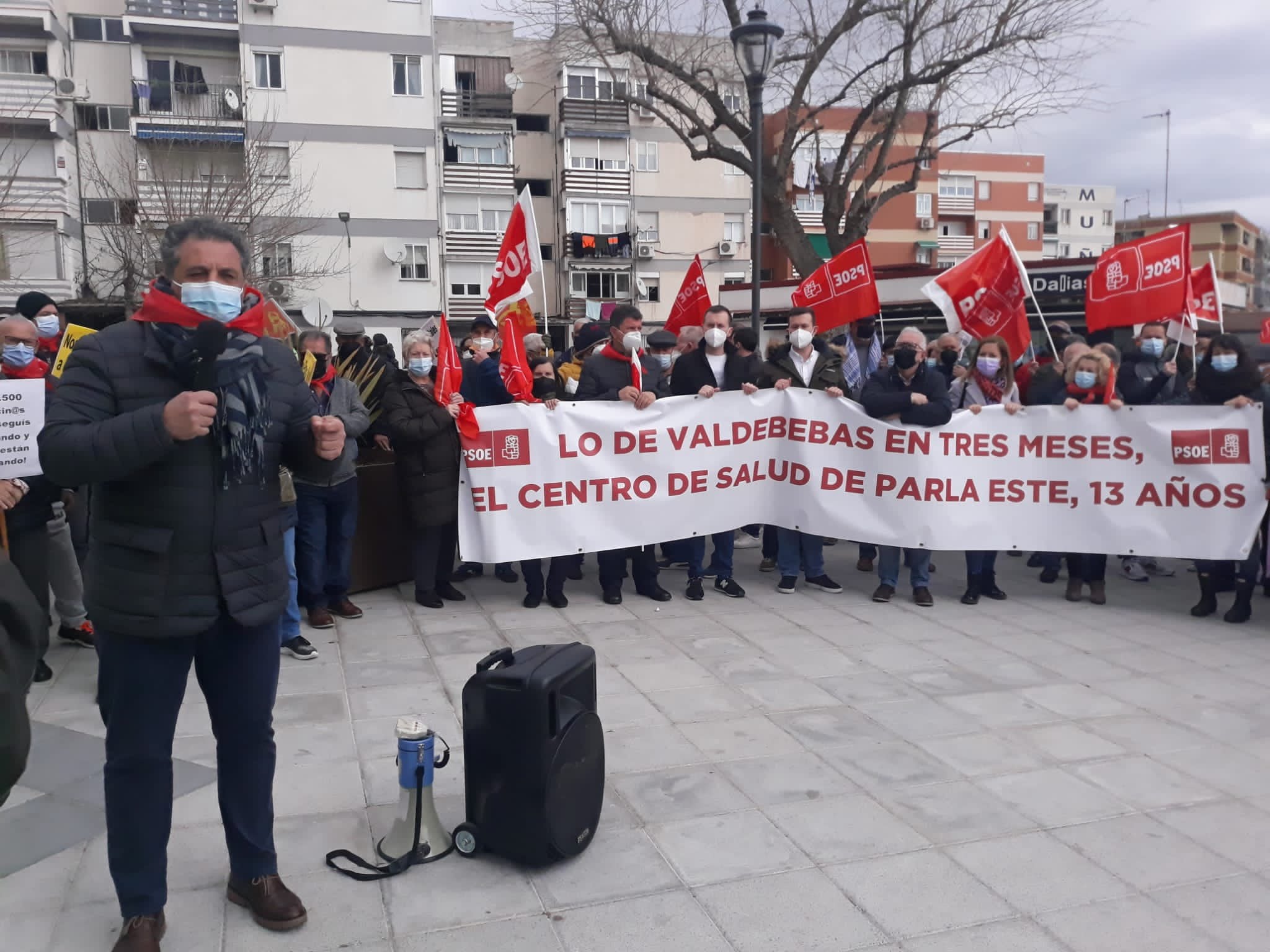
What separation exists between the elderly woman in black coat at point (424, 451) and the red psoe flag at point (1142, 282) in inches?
215

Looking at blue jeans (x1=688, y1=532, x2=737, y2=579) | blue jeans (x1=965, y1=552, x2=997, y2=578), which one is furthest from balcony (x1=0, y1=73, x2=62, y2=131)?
blue jeans (x1=965, y1=552, x2=997, y2=578)

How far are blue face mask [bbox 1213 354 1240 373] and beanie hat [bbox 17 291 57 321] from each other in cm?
802

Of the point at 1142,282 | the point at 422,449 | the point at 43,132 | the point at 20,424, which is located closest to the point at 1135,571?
the point at 1142,282

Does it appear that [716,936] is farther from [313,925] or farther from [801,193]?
[801,193]

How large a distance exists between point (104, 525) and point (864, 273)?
712 centimetres

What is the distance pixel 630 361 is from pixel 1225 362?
4.29 metres

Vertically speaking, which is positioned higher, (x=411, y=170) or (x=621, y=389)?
(x=411, y=170)

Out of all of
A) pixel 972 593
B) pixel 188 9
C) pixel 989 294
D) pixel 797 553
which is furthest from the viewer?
pixel 188 9

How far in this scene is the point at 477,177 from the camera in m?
40.7

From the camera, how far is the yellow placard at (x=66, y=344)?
6051 millimetres

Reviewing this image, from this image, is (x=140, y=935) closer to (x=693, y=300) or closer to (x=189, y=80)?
(x=693, y=300)

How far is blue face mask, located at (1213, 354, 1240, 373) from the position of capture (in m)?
7.27

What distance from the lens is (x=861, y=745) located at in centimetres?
479

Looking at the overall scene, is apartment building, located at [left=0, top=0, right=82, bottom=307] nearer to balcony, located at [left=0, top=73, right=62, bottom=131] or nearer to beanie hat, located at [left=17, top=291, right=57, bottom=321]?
balcony, located at [left=0, top=73, right=62, bottom=131]
